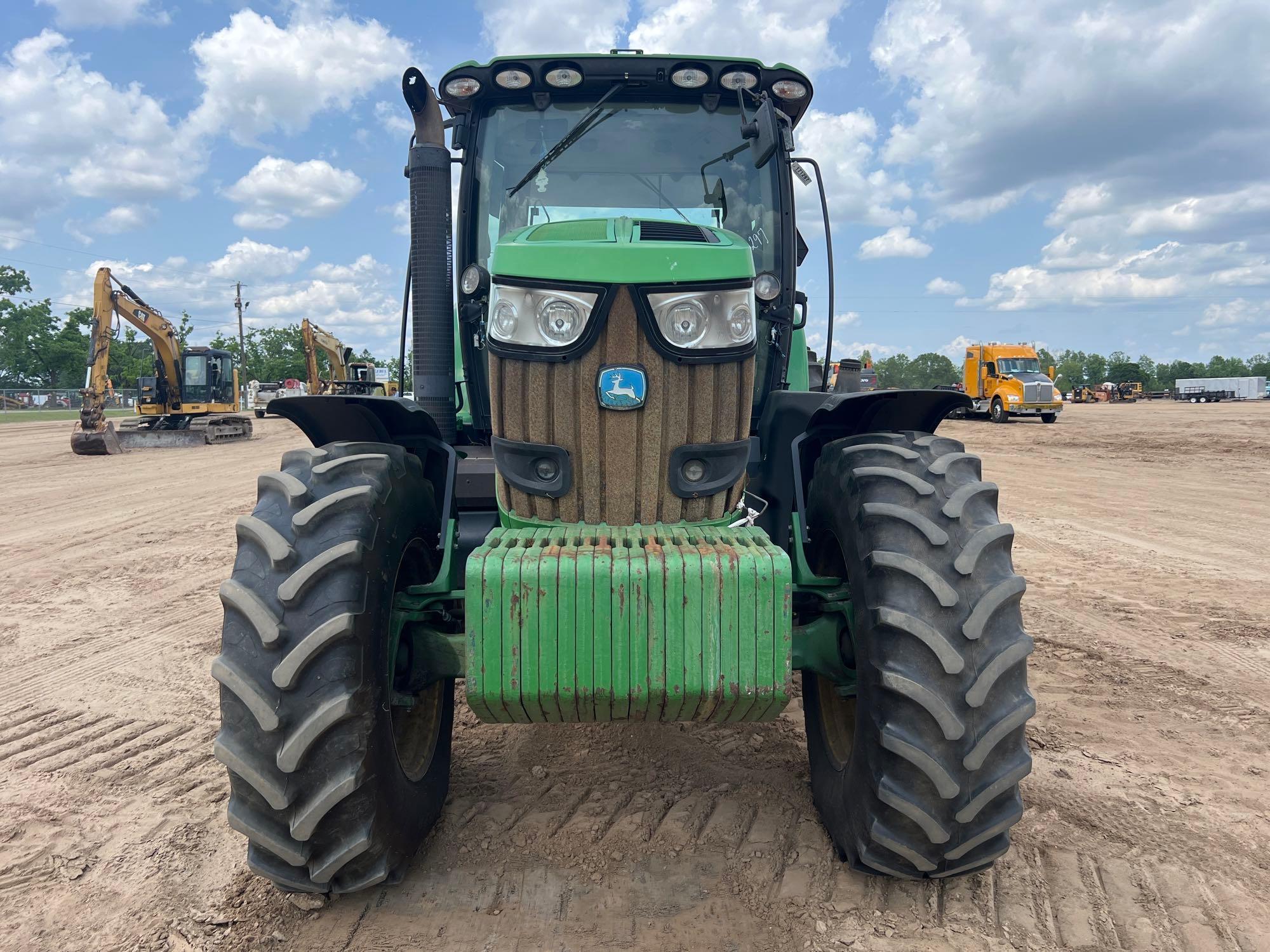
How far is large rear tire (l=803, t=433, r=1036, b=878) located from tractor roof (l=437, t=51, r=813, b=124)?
208cm

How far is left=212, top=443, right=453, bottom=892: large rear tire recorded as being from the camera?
225 centimetres

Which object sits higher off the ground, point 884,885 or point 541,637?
point 541,637

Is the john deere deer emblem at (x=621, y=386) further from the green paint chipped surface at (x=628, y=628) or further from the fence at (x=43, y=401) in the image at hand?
the fence at (x=43, y=401)

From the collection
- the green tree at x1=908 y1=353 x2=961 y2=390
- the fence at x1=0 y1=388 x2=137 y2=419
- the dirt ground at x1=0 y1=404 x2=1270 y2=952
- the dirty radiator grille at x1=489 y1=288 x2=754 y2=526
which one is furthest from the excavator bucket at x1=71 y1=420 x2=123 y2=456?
the green tree at x1=908 y1=353 x2=961 y2=390

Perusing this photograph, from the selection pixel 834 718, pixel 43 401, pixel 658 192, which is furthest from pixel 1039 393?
pixel 43 401

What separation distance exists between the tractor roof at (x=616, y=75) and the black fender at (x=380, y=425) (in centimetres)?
159

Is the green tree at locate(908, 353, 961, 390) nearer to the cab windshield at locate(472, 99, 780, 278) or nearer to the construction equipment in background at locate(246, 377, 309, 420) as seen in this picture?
the construction equipment in background at locate(246, 377, 309, 420)

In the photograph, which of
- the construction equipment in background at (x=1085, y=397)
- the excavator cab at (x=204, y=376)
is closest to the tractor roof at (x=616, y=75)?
the excavator cab at (x=204, y=376)

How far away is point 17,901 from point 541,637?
204 cm

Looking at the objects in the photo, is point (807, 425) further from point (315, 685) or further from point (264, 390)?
point (264, 390)

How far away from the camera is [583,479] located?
9.25 feet

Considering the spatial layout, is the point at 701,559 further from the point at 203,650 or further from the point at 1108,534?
the point at 1108,534

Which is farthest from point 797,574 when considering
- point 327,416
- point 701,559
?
point 327,416

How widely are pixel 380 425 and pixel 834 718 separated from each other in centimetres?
204
